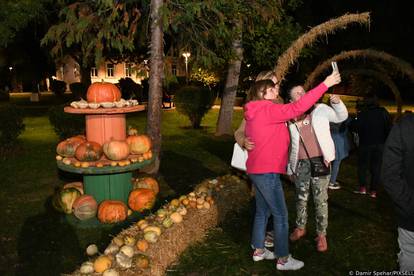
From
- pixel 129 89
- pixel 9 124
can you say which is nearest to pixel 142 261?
pixel 9 124

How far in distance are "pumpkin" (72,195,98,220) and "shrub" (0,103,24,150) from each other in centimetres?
645

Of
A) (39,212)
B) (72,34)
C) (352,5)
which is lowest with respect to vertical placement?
(39,212)

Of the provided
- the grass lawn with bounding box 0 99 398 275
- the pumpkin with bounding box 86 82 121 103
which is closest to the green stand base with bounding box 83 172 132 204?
the grass lawn with bounding box 0 99 398 275

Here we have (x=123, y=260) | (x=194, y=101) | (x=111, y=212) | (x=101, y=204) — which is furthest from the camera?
(x=194, y=101)

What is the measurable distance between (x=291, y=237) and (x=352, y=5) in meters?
23.5

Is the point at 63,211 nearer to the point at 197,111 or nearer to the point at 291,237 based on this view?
the point at 291,237

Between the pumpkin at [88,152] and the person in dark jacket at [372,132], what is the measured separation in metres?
4.54

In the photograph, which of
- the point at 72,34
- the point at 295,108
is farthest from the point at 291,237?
the point at 72,34

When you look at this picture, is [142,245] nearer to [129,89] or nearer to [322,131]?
[322,131]

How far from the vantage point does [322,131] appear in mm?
4809

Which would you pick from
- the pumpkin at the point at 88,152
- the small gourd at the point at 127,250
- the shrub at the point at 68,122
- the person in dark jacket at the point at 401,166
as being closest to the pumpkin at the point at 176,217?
the small gourd at the point at 127,250

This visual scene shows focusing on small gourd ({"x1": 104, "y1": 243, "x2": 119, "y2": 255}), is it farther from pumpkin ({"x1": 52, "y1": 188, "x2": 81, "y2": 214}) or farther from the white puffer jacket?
pumpkin ({"x1": 52, "y1": 188, "x2": 81, "y2": 214})

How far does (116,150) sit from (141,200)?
92 cm

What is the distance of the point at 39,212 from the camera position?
7.01m
